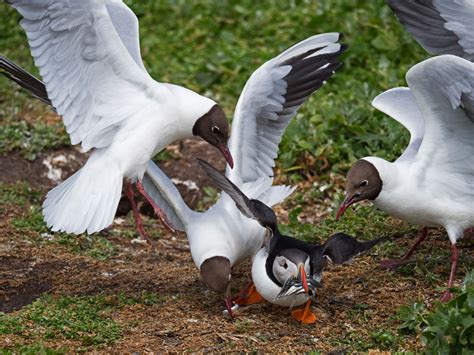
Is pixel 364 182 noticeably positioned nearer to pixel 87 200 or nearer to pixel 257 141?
pixel 257 141

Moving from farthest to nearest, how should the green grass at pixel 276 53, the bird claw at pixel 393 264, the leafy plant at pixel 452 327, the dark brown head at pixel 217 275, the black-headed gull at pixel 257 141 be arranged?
the green grass at pixel 276 53
the bird claw at pixel 393 264
the black-headed gull at pixel 257 141
the dark brown head at pixel 217 275
the leafy plant at pixel 452 327

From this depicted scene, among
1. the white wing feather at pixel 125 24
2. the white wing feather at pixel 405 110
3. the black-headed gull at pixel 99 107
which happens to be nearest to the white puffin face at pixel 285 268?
the black-headed gull at pixel 99 107

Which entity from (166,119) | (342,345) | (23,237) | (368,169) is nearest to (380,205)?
(368,169)

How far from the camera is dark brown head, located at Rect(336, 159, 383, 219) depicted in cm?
514

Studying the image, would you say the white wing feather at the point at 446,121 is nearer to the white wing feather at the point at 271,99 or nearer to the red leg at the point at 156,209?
the white wing feather at the point at 271,99

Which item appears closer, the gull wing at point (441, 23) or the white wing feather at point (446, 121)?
the white wing feather at point (446, 121)

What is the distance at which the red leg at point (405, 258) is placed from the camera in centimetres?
550

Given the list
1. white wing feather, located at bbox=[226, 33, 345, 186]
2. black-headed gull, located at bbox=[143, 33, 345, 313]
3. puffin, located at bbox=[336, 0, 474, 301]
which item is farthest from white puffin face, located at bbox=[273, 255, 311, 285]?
white wing feather, located at bbox=[226, 33, 345, 186]

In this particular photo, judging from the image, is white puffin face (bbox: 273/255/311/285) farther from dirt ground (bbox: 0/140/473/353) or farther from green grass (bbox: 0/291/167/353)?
green grass (bbox: 0/291/167/353)

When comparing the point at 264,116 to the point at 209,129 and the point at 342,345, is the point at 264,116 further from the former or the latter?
the point at 342,345

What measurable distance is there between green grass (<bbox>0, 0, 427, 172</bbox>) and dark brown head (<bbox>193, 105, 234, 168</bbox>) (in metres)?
1.32

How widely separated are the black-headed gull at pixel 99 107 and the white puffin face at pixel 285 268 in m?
0.97

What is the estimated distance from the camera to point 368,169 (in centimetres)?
515

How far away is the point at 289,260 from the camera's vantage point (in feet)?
16.1
